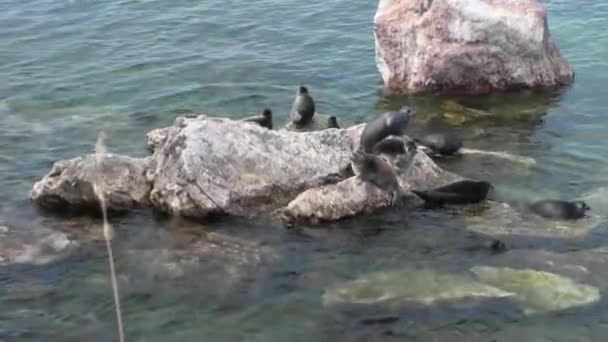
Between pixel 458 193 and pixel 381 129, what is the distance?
2.45m

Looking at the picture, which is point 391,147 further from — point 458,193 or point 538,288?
point 538,288

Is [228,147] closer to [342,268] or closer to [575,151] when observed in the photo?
[342,268]

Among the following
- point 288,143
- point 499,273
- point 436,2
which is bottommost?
point 499,273

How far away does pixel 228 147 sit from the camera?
61.5 feet

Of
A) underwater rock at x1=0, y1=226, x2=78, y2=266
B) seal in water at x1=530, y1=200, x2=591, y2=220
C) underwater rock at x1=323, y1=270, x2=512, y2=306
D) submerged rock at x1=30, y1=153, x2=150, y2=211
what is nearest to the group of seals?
submerged rock at x1=30, y1=153, x2=150, y2=211

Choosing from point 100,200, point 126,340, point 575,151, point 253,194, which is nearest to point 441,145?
point 575,151

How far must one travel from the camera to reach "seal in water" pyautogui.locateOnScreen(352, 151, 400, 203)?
18188 millimetres

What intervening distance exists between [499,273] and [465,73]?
10.5 meters

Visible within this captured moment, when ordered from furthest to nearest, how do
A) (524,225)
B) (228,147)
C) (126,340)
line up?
(228,147)
(524,225)
(126,340)

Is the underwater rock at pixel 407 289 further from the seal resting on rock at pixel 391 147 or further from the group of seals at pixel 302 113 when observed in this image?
the group of seals at pixel 302 113

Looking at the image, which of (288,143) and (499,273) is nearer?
(499,273)

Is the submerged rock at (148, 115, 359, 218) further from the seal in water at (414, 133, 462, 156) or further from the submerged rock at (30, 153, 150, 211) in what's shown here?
the seal in water at (414, 133, 462, 156)

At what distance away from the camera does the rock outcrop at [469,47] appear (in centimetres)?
2469

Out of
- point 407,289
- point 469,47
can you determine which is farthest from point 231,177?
point 469,47
